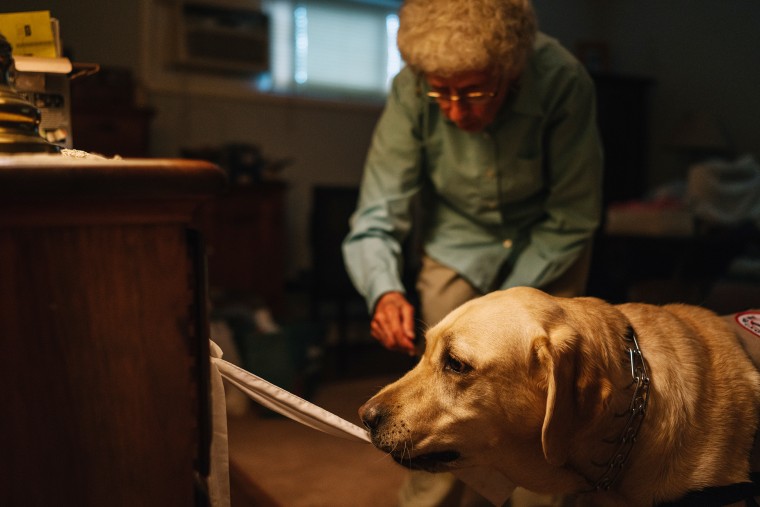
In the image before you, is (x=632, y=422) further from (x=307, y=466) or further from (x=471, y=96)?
(x=307, y=466)

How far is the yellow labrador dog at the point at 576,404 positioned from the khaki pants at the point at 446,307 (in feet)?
1.34

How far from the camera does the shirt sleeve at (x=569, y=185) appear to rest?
142 cm

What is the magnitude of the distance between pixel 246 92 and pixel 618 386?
11.8ft

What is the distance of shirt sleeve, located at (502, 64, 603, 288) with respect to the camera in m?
1.42

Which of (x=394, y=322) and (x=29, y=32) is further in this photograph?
(x=394, y=322)

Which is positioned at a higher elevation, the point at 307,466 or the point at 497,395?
the point at 497,395

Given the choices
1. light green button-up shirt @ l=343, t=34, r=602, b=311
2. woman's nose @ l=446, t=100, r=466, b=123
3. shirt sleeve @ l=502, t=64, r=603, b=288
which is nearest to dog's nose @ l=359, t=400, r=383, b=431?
light green button-up shirt @ l=343, t=34, r=602, b=311

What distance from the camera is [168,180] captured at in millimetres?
602

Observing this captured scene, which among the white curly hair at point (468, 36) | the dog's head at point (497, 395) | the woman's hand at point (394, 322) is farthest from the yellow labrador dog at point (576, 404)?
the white curly hair at point (468, 36)

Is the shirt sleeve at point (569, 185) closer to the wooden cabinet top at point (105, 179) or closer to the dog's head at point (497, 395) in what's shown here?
the dog's head at point (497, 395)

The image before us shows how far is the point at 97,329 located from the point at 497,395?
2.05 ft

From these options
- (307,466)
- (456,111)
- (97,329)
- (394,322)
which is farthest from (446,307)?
(307,466)

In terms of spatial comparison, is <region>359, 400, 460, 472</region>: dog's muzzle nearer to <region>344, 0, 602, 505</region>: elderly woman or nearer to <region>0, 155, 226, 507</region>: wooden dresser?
<region>344, 0, 602, 505</region>: elderly woman

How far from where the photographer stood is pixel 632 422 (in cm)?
96
